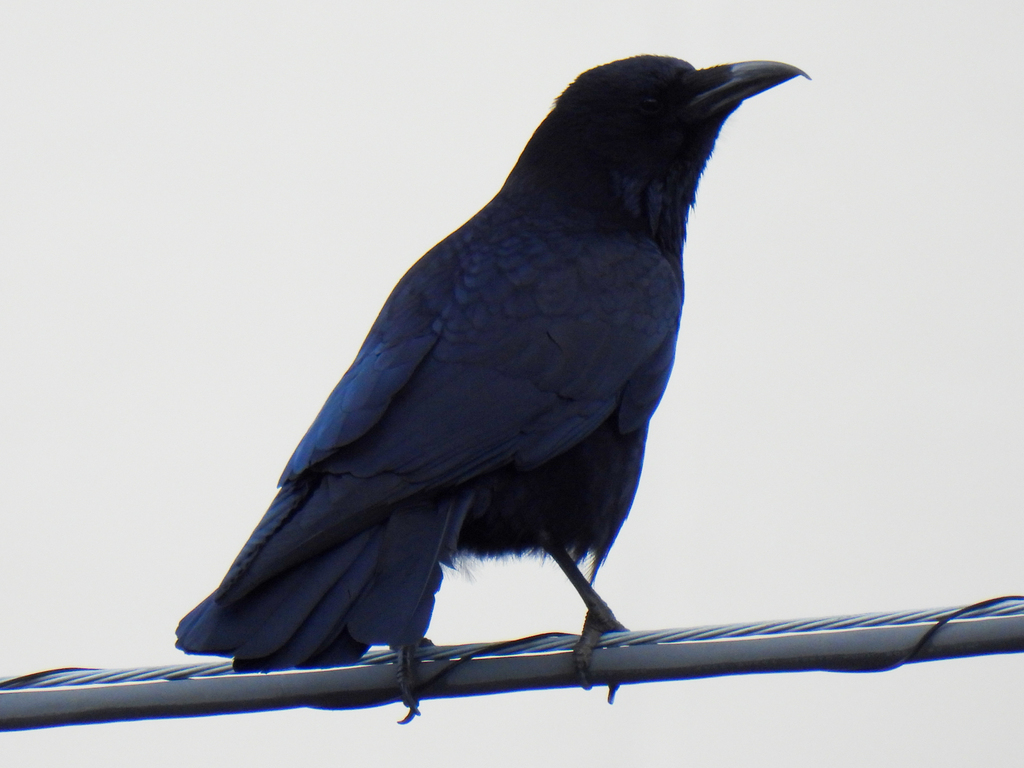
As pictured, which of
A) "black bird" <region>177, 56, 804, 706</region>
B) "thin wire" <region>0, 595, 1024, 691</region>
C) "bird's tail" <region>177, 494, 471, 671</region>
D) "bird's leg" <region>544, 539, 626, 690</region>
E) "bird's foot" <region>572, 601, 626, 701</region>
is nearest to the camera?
"thin wire" <region>0, 595, 1024, 691</region>

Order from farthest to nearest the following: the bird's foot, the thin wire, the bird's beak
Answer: the bird's beak → the bird's foot → the thin wire

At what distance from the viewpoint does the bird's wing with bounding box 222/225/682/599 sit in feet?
10.8

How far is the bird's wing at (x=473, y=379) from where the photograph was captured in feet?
10.8

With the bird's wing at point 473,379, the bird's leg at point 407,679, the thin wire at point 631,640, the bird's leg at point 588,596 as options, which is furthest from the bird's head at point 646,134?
the thin wire at point 631,640

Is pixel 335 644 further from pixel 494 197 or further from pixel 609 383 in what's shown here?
pixel 494 197

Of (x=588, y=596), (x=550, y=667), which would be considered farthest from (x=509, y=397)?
(x=550, y=667)

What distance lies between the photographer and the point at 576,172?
16.1ft

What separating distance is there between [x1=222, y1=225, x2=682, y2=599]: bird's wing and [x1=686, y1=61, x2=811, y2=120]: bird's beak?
2.29 feet

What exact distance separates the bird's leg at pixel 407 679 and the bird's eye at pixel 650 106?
2519mm

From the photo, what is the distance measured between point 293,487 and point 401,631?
66cm

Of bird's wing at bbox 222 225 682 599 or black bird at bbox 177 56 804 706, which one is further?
bird's wing at bbox 222 225 682 599

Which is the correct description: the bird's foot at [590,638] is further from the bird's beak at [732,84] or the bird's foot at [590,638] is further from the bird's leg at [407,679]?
the bird's beak at [732,84]

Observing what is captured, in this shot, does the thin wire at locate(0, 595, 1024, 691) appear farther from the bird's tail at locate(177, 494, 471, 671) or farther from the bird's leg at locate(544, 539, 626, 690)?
the bird's leg at locate(544, 539, 626, 690)

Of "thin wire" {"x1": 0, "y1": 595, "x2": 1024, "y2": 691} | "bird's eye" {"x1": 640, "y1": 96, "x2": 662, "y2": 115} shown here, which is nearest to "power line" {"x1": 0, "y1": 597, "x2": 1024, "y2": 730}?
"thin wire" {"x1": 0, "y1": 595, "x2": 1024, "y2": 691}
